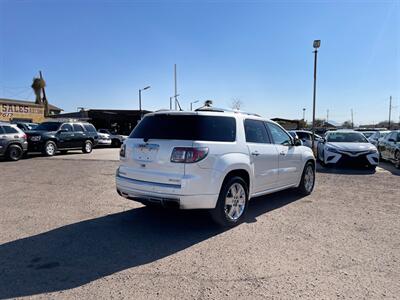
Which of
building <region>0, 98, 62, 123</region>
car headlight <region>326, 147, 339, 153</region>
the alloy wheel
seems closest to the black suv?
car headlight <region>326, 147, 339, 153</region>

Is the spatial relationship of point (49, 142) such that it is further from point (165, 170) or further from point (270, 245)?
point (270, 245)

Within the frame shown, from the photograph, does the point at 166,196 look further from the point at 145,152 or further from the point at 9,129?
the point at 9,129

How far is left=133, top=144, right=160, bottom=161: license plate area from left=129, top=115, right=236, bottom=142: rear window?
0.18 m

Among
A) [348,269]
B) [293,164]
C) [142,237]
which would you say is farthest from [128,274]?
[293,164]

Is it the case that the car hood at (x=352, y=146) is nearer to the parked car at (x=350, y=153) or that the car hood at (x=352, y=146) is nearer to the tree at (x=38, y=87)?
the parked car at (x=350, y=153)

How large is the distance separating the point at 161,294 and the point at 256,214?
10.3ft

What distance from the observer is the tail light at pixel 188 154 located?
4555 millimetres

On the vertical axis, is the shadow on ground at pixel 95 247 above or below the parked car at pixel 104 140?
below

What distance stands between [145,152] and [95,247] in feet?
4.97

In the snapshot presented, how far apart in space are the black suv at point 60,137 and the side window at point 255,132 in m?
13.6

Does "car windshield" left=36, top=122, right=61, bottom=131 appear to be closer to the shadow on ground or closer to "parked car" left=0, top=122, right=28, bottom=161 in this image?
"parked car" left=0, top=122, right=28, bottom=161

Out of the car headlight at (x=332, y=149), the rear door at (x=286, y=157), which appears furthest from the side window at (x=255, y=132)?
the car headlight at (x=332, y=149)

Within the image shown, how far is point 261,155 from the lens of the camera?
5.72 metres

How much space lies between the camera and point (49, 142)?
54.5 ft
